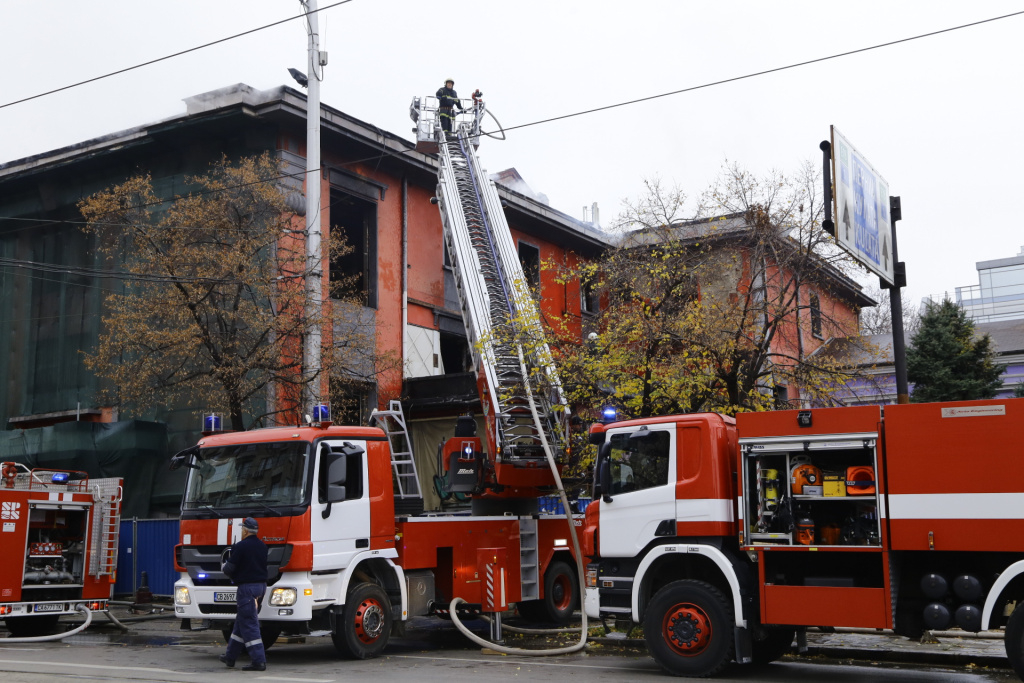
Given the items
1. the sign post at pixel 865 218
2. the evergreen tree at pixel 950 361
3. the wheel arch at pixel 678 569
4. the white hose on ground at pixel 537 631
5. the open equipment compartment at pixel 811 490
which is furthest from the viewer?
the evergreen tree at pixel 950 361

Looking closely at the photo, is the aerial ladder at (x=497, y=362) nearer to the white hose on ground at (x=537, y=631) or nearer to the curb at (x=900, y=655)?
the white hose on ground at (x=537, y=631)

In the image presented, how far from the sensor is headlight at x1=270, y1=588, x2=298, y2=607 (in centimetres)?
1159

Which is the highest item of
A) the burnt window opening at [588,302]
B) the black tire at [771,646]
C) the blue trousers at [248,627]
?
the burnt window opening at [588,302]

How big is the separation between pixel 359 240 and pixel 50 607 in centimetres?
1226

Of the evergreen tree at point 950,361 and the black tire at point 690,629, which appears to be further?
the evergreen tree at point 950,361

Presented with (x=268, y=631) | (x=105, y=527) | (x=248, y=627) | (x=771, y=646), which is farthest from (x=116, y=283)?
(x=771, y=646)

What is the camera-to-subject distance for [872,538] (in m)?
10.1

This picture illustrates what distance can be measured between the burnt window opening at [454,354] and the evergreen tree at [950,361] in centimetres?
1342

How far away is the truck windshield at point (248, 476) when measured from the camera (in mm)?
11984

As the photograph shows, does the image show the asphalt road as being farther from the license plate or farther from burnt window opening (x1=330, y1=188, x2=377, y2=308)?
burnt window opening (x1=330, y1=188, x2=377, y2=308)

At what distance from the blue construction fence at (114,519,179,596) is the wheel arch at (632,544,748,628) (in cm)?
1218

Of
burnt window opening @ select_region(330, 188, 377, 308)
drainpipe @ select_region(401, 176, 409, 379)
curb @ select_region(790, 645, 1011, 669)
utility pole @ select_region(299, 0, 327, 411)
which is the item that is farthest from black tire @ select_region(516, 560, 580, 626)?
burnt window opening @ select_region(330, 188, 377, 308)

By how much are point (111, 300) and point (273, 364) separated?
6.48m

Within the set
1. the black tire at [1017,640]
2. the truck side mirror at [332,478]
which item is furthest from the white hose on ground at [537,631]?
the black tire at [1017,640]
